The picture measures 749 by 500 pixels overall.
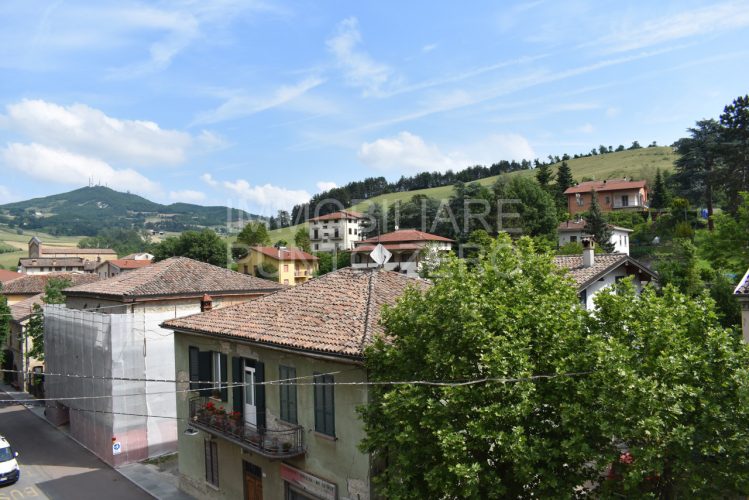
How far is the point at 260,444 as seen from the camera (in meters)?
15.0

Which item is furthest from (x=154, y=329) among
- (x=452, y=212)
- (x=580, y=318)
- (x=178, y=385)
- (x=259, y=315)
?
(x=452, y=212)

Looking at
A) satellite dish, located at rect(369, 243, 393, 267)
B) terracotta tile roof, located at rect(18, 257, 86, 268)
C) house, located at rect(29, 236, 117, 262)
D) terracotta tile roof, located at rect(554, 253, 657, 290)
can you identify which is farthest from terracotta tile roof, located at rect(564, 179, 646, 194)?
house, located at rect(29, 236, 117, 262)

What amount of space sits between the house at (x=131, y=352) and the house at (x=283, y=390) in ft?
13.0

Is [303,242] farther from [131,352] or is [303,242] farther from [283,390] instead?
[283,390]

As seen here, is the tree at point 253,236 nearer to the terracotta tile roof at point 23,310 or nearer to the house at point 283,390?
the terracotta tile roof at point 23,310

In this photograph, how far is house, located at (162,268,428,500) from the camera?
44.0ft

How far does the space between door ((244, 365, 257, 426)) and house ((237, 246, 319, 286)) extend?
2226 inches

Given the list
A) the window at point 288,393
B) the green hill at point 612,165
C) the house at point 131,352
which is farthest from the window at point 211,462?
the green hill at point 612,165

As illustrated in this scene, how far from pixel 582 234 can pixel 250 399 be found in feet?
183

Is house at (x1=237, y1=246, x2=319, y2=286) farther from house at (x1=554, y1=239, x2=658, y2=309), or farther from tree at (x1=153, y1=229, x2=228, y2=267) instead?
house at (x1=554, y1=239, x2=658, y2=309)

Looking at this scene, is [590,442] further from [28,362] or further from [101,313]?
[28,362]

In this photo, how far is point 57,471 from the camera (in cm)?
2366

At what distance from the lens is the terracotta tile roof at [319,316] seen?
13781 mm

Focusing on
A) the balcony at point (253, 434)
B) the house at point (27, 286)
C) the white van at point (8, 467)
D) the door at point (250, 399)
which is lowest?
the white van at point (8, 467)
